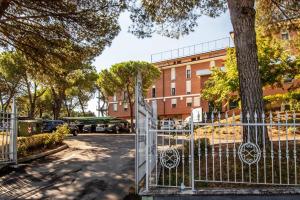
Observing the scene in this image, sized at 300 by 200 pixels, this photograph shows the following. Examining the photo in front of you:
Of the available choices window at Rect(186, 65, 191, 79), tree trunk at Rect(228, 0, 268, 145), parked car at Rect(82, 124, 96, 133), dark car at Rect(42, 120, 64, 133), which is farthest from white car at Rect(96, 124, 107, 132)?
tree trunk at Rect(228, 0, 268, 145)

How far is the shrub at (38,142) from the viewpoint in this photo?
13.2m

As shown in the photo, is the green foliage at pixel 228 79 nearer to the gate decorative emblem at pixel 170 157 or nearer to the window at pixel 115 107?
the gate decorative emblem at pixel 170 157

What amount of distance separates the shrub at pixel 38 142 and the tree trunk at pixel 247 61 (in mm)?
8389

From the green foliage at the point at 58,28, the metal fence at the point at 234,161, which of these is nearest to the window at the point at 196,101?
the green foliage at the point at 58,28

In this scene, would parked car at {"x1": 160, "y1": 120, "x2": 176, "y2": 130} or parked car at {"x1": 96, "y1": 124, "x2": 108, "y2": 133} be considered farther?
parked car at {"x1": 96, "y1": 124, "x2": 108, "y2": 133}

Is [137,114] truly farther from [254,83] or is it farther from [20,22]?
[20,22]

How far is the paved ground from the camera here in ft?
25.9

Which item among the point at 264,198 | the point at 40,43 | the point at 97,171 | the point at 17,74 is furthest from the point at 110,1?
the point at 17,74

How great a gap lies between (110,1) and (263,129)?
8846mm

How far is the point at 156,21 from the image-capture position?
45.5 feet

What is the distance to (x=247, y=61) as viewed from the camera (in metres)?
8.48

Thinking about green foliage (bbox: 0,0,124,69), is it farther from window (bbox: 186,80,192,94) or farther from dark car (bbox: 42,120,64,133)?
window (bbox: 186,80,192,94)

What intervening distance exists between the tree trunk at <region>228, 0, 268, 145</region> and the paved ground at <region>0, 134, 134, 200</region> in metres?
3.39

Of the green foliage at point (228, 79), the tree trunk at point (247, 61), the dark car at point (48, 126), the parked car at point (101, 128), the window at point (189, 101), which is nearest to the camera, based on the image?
the tree trunk at point (247, 61)
